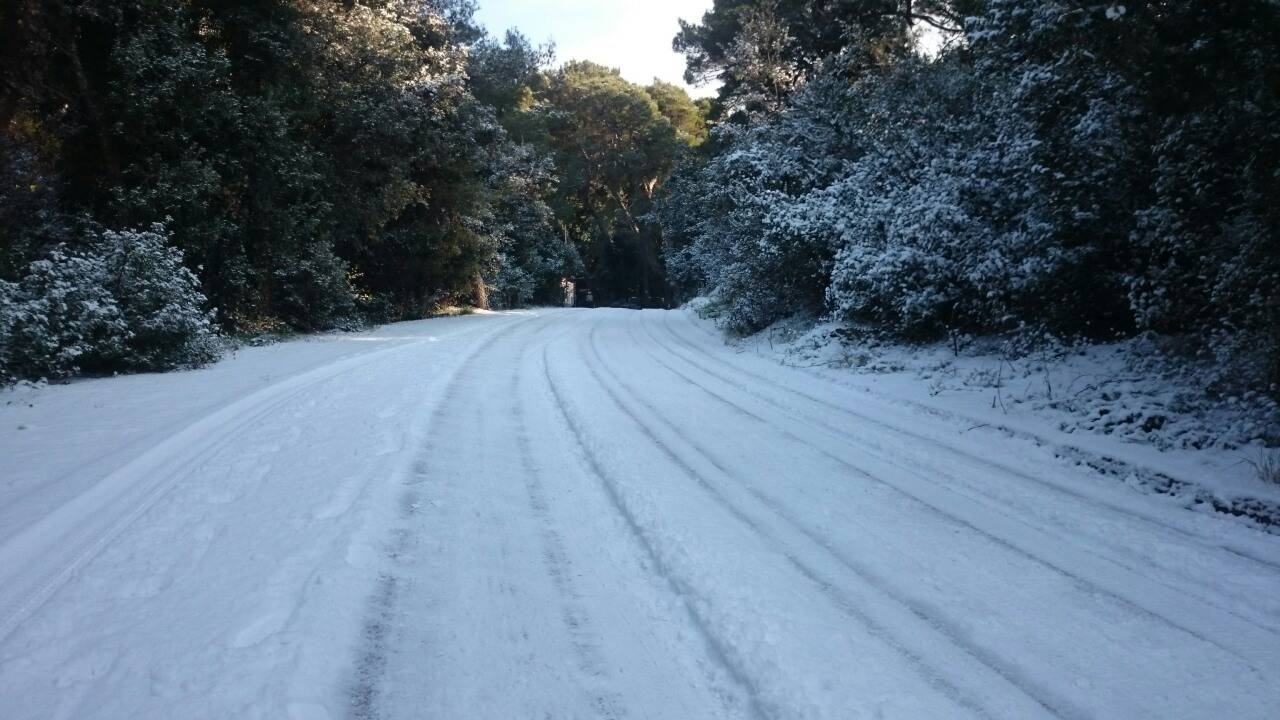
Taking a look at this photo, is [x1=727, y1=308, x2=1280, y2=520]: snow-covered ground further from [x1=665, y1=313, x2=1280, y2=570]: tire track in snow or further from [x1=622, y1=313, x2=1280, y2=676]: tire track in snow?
[x1=622, y1=313, x2=1280, y2=676]: tire track in snow

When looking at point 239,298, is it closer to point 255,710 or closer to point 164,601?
point 164,601

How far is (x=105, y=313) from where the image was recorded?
920 cm

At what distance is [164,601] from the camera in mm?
3250

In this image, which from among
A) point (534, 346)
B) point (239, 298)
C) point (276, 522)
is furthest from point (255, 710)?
point (239, 298)

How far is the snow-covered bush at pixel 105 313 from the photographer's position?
853 cm

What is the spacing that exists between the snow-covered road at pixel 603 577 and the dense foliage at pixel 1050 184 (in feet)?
6.42

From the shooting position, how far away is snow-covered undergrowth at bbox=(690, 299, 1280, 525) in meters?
4.86

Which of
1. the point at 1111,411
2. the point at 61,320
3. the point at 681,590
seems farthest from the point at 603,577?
the point at 61,320

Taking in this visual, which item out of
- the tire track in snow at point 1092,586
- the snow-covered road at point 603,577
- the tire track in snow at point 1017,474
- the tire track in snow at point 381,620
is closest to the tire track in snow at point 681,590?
the snow-covered road at point 603,577

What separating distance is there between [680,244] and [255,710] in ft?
107

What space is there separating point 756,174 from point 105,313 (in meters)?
11.9

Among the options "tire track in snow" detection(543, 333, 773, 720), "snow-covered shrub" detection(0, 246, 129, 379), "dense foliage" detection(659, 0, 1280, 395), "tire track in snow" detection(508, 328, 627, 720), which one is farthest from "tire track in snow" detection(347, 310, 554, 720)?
"snow-covered shrub" detection(0, 246, 129, 379)

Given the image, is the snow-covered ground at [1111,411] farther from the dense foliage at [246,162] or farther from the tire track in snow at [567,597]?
the dense foliage at [246,162]

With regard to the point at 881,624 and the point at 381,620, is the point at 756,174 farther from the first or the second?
the point at 381,620
